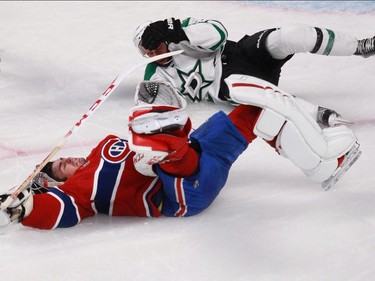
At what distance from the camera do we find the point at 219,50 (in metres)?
2.69

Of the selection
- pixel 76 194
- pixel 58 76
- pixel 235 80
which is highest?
pixel 235 80

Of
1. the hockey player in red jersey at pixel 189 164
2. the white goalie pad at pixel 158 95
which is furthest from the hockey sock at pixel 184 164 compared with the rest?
the white goalie pad at pixel 158 95

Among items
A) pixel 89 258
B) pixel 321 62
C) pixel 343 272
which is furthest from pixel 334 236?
pixel 321 62

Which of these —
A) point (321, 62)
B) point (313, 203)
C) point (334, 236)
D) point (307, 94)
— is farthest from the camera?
point (321, 62)

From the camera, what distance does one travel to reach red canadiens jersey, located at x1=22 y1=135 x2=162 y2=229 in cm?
186

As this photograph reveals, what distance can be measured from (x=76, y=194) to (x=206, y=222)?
34 cm

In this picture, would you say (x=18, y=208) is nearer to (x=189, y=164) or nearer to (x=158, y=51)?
(x=189, y=164)

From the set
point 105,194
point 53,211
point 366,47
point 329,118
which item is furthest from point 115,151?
point 366,47

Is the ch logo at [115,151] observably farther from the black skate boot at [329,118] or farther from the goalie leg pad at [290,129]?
the black skate boot at [329,118]

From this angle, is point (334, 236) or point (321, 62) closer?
point (334, 236)

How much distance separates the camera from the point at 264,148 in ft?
7.72

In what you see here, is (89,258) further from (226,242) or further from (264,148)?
(264,148)

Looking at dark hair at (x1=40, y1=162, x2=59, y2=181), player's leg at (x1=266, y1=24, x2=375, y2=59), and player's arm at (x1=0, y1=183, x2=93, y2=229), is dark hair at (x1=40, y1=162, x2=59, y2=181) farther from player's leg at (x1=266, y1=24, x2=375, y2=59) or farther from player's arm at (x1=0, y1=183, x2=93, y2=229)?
player's leg at (x1=266, y1=24, x2=375, y2=59)

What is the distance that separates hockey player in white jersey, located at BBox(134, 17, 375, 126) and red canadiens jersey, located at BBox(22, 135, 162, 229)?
0.79 meters
